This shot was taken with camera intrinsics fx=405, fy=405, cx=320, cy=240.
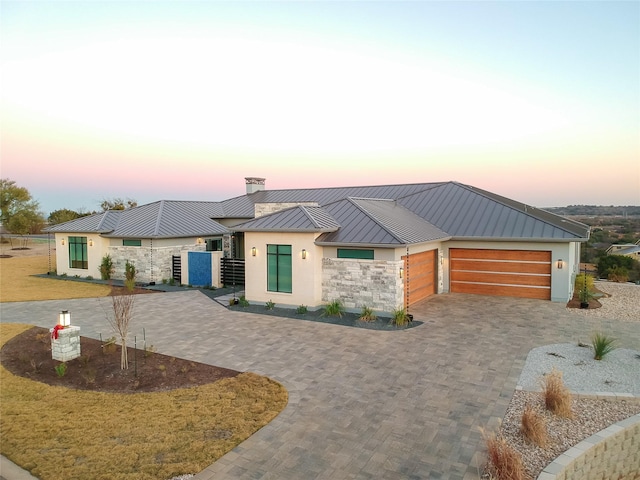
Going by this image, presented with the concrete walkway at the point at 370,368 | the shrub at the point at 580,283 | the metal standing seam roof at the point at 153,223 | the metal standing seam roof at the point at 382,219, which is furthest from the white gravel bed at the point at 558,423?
the metal standing seam roof at the point at 153,223

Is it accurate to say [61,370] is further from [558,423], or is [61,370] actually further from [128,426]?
[558,423]

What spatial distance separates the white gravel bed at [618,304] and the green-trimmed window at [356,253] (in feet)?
26.9

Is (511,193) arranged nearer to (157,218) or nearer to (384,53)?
(384,53)

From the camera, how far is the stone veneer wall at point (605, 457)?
5.88 m

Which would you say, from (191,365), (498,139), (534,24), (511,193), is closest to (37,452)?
(191,365)

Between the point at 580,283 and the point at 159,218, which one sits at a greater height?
the point at 159,218

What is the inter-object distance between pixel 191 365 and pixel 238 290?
10.2 m

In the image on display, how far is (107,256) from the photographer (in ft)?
78.3

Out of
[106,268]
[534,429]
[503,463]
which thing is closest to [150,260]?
[106,268]

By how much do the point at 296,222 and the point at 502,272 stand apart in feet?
31.5

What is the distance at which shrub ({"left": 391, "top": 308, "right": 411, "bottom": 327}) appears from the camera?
44.5ft

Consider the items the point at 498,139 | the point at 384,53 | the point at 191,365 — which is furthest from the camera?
the point at 498,139

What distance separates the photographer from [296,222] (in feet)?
52.9

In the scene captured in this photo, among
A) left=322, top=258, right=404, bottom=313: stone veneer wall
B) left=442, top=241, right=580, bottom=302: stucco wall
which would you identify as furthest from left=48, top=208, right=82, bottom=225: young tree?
left=442, top=241, right=580, bottom=302: stucco wall
